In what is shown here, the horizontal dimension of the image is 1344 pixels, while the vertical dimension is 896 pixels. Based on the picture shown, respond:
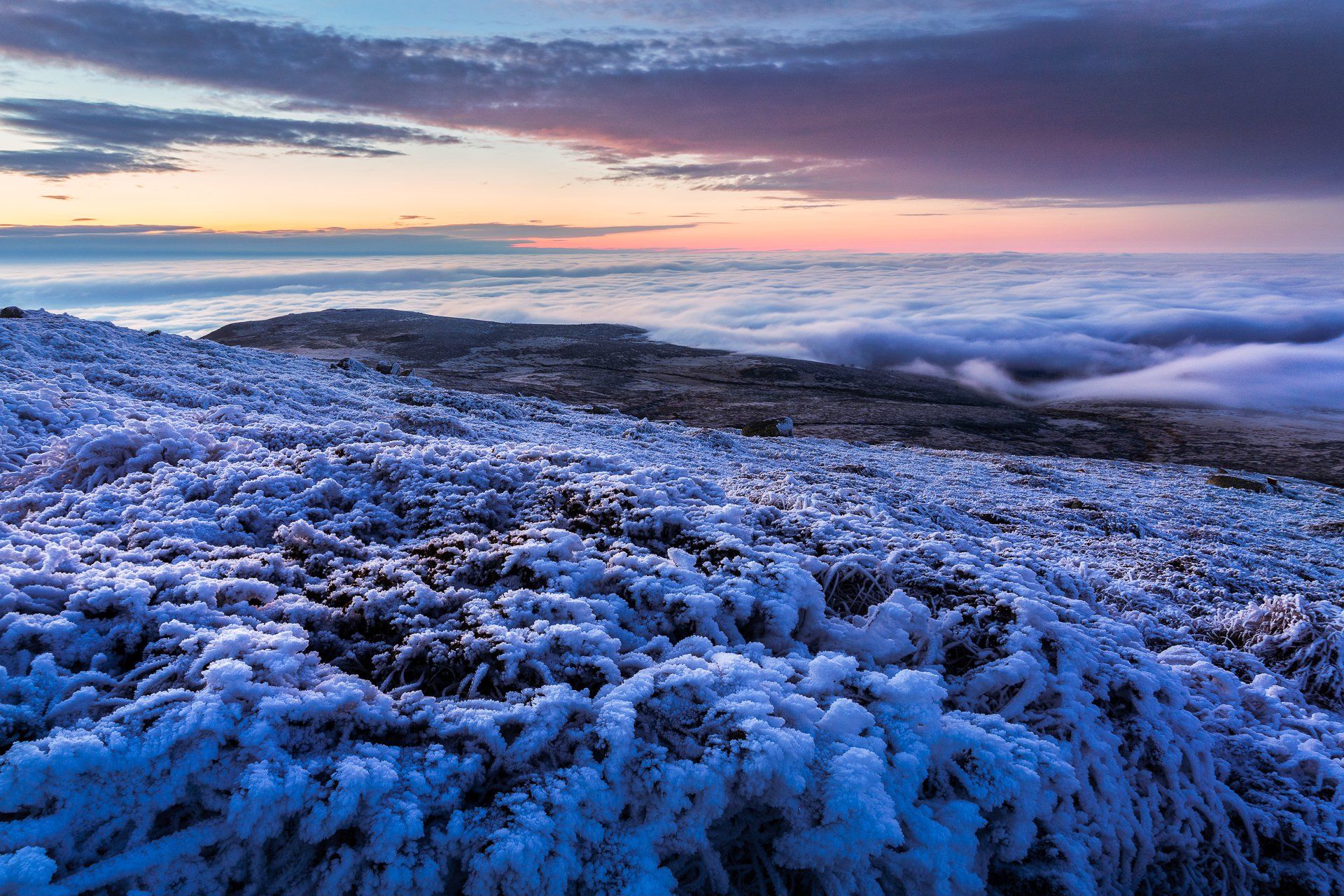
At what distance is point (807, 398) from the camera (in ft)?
90.9

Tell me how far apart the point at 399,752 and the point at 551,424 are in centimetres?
983

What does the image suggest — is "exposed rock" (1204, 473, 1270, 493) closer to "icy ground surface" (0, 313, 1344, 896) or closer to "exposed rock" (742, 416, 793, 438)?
"exposed rock" (742, 416, 793, 438)

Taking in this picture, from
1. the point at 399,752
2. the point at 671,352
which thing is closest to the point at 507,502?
the point at 399,752

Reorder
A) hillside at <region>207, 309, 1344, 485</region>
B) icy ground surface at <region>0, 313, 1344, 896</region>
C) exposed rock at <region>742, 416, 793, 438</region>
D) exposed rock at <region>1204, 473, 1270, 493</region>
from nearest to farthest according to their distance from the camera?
icy ground surface at <region>0, 313, 1344, 896</region>, exposed rock at <region>1204, 473, 1270, 493</region>, exposed rock at <region>742, 416, 793, 438</region>, hillside at <region>207, 309, 1344, 485</region>

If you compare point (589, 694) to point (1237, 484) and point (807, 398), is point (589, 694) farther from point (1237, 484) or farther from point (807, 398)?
point (807, 398)

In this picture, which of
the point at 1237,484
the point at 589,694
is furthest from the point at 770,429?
the point at 589,694

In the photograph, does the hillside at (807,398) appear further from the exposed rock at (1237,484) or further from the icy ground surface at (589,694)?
the icy ground surface at (589,694)

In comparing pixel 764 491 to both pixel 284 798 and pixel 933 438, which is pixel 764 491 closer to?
pixel 284 798

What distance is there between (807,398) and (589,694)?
26060mm

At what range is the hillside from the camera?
22578mm

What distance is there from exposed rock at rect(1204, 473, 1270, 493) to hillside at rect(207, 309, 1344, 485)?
21.6 ft

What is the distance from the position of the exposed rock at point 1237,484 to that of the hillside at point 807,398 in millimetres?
6581

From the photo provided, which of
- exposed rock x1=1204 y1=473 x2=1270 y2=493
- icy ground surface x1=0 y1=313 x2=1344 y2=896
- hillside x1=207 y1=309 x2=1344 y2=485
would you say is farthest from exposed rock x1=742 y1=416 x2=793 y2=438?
icy ground surface x1=0 y1=313 x2=1344 y2=896

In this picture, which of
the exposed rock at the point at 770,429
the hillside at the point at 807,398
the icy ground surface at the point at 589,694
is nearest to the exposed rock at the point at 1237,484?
the hillside at the point at 807,398
